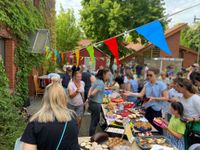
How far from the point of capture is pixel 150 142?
12.1 ft

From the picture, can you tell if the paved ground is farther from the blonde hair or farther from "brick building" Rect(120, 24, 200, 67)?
"brick building" Rect(120, 24, 200, 67)

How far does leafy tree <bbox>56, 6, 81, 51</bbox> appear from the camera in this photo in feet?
102

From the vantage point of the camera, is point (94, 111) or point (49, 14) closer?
point (94, 111)

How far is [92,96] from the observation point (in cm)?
571

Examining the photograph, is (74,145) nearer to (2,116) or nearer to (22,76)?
(2,116)

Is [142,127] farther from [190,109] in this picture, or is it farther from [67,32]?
[67,32]

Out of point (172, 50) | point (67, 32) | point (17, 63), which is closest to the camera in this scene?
point (17, 63)

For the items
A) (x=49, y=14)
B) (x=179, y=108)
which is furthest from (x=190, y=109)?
(x=49, y=14)

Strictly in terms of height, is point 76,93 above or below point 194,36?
below

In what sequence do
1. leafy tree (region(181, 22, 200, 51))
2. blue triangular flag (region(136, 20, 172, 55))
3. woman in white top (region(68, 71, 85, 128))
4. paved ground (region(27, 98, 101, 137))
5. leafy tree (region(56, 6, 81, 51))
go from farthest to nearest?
leafy tree (region(181, 22, 200, 51)) < leafy tree (region(56, 6, 81, 51)) < paved ground (region(27, 98, 101, 137)) < blue triangular flag (region(136, 20, 172, 55)) < woman in white top (region(68, 71, 85, 128))

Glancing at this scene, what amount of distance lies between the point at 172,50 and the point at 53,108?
28331 millimetres

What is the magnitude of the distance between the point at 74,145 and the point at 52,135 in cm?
32

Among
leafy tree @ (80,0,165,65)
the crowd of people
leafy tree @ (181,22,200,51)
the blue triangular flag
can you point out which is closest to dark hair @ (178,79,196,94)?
the crowd of people

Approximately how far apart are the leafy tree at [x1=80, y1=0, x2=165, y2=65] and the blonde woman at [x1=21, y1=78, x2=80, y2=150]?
1924 centimetres
